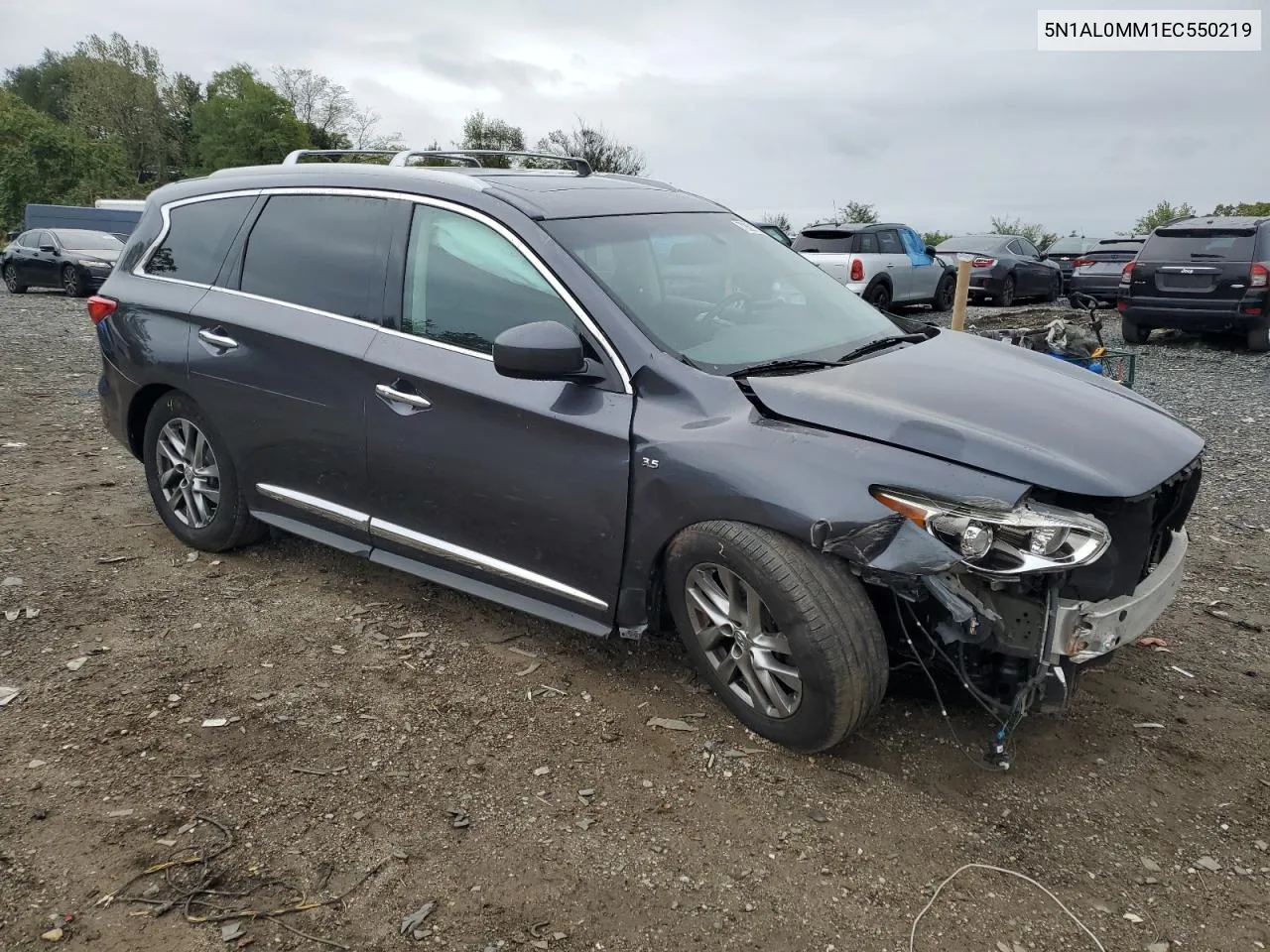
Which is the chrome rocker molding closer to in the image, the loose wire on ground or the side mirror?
the side mirror

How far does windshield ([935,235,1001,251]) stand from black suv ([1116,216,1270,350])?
5712 mm

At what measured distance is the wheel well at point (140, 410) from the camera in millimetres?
4676

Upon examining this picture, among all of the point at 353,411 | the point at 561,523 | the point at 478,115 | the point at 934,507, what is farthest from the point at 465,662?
the point at 478,115

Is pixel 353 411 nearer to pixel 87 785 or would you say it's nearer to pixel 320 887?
pixel 87 785

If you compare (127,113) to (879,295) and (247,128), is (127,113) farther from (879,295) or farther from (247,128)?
(879,295)

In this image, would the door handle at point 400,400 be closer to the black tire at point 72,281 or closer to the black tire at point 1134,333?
the black tire at point 1134,333

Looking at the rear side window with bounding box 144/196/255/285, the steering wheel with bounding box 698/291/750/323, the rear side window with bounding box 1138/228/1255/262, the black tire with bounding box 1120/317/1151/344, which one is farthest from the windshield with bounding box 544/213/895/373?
the black tire with bounding box 1120/317/1151/344

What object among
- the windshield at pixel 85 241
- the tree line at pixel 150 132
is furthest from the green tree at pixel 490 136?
the windshield at pixel 85 241

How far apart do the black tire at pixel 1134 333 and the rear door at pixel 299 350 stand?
12.2 meters

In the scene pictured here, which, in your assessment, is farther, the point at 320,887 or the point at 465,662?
the point at 465,662

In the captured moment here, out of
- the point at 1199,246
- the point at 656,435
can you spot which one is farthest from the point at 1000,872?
the point at 1199,246

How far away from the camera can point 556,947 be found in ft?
7.90

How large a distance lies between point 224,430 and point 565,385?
1.86 meters

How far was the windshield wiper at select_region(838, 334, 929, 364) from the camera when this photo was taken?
11.7 feet
